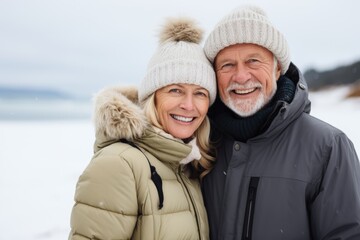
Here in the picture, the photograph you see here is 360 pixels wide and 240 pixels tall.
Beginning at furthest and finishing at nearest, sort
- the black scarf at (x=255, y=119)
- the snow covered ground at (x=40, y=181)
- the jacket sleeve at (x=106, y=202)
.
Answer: the snow covered ground at (x=40, y=181) < the black scarf at (x=255, y=119) < the jacket sleeve at (x=106, y=202)

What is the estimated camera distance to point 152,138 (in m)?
2.27

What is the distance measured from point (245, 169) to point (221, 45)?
0.91m

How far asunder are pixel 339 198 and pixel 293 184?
0.87 ft

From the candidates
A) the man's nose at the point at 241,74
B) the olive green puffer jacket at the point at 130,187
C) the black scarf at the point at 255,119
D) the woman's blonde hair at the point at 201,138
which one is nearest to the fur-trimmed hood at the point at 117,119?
the olive green puffer jacket at the point at 130,187

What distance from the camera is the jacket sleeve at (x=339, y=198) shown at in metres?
2.04

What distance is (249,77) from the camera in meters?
2.57

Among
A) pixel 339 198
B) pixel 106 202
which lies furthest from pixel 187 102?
pixel 339 198

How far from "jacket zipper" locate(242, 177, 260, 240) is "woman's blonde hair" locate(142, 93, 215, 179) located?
0.43 m

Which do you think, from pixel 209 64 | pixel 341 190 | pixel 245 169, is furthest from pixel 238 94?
pixel 341 190

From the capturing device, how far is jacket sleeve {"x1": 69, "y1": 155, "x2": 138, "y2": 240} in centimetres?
194

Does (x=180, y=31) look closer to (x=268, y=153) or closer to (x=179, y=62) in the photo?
(x=179, y=62)

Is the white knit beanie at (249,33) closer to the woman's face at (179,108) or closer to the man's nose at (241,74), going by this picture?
the man's nose at (241,74)

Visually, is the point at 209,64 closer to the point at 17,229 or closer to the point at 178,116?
the point at 178,116

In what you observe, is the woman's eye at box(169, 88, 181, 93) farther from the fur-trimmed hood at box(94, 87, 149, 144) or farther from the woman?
the fur-trimmed hood at box(94, 87, 149, 144)
